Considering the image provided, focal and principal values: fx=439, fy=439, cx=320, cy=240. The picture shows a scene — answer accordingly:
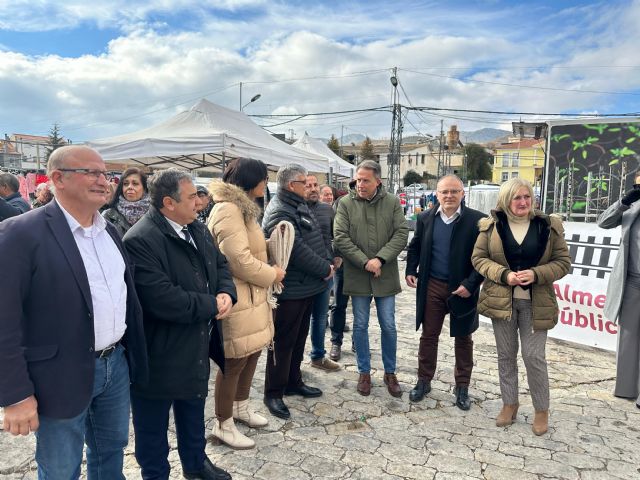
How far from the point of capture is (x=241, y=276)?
9.21 ft

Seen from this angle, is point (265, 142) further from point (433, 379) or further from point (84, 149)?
point (84, 149)

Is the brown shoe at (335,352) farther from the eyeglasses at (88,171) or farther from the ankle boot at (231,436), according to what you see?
the eyeglasses at (88,171)

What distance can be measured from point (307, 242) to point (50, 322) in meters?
2.05

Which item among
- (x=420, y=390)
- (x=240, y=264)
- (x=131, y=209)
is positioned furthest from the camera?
(x=131, y=209)

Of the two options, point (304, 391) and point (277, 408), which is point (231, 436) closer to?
point (277, 408)

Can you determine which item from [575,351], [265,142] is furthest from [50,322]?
[265,142]

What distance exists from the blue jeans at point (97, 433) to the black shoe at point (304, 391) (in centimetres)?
182

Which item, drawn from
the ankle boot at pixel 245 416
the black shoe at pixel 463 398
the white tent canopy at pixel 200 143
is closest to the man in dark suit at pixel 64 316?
the ankle boot at pixel 245 416

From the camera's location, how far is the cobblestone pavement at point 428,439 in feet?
9.16

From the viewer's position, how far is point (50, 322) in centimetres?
166

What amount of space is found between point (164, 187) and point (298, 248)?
1234mm

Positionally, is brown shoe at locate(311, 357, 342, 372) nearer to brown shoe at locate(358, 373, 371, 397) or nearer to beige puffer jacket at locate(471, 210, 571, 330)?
brown shoe at locate(358, 373, 371, 397)

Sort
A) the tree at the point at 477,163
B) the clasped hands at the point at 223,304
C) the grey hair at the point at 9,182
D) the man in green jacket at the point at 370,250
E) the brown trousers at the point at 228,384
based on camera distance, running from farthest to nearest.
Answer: the tree at the point at 477,163 < the grey hair at the point at 9,182 < the man in green jacket at the point at 370,250 < the brown trousers at the point at 228,384 < the clasped hands at the point at 223,304

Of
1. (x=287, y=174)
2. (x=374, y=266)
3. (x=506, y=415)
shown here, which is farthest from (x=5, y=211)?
(x=506, y=415)
